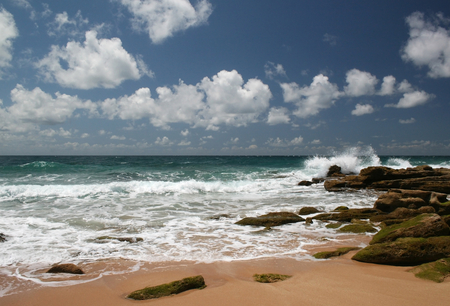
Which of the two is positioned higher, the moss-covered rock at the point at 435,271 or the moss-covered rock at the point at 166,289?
the moss-covered rock at the point at 435,271

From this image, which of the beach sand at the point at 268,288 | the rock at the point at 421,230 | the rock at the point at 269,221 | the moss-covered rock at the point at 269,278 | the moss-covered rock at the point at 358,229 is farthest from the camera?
the rock at the point at 269,221

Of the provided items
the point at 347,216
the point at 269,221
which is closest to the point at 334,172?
the point at 347,216

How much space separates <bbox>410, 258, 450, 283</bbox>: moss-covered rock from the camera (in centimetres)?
394

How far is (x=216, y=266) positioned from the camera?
5023 millimetres

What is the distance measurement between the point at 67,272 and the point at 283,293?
4.02 meters

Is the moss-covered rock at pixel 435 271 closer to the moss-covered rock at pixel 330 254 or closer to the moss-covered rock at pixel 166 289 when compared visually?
the moss-covered rock at pixel 330 254

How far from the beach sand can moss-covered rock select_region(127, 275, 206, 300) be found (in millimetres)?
93

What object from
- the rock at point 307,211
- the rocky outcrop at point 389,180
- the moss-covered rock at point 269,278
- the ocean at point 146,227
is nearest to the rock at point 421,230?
the ocean at point 146,227

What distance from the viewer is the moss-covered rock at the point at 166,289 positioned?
12.1 feet

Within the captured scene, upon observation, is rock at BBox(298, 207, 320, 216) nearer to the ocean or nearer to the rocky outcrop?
the ocean

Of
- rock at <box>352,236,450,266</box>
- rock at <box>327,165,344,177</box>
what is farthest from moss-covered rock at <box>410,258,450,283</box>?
rock at <box>327,165,344,177</box>

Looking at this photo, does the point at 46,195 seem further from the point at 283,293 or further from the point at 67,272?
the point at 283,293

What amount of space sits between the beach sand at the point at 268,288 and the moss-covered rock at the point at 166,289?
→ 0.09 metres

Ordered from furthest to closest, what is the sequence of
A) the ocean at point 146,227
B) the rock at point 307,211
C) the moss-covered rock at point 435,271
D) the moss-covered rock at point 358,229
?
the rock at point 307,211 < the moss-covered rock at point 358,229 < the ocean at point 146,227 < the moss-covered rock at point 435,271
